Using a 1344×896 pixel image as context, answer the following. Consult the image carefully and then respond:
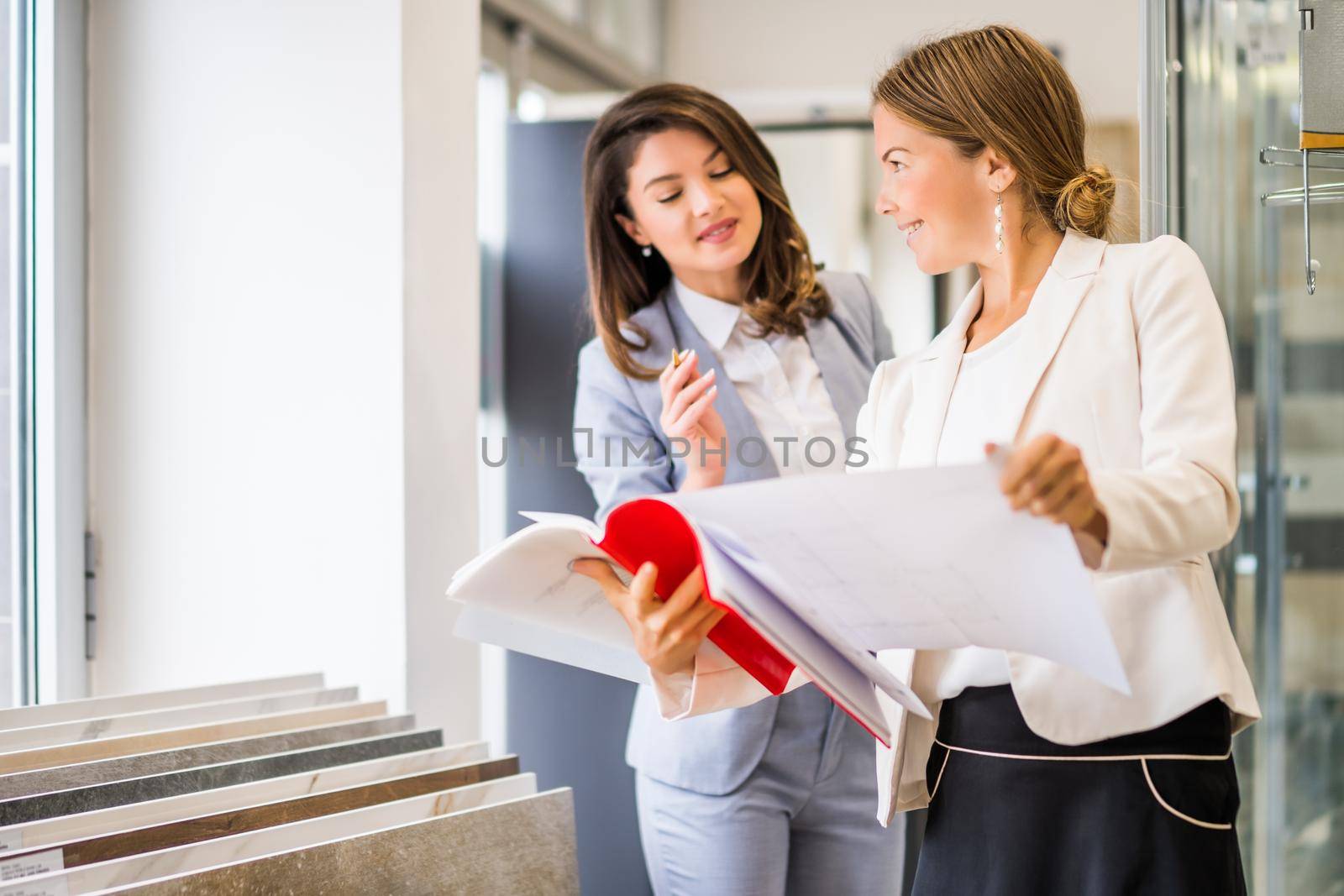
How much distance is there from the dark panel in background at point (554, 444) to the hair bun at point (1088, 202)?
1291mm

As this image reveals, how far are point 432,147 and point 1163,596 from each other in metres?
1.08

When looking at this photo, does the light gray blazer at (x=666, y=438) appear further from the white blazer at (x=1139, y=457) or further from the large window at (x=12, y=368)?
the large window at (x=12, y=368)

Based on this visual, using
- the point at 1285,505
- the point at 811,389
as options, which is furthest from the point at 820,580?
the point at 1285,505

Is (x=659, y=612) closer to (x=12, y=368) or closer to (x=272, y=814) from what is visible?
(x=272, y=814)

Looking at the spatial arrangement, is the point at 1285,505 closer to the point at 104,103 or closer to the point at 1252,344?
the point at 1252,344

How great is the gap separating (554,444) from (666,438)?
2.35 ft

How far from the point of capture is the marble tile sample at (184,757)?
1.00 metres

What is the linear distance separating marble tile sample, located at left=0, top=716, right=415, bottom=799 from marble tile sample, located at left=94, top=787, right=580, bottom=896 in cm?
16

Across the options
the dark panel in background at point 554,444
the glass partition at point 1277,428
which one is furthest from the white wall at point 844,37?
the glass partition at point 1277,428

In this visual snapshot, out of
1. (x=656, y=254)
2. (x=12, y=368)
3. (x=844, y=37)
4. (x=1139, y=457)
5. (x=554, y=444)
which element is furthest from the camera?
A: (x=844, y=37)

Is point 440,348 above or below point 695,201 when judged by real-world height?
below

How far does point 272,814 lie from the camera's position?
1020 mm

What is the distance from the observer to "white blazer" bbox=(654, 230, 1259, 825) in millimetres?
752

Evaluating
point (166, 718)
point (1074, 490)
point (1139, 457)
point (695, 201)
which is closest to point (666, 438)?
point (695, 201)
